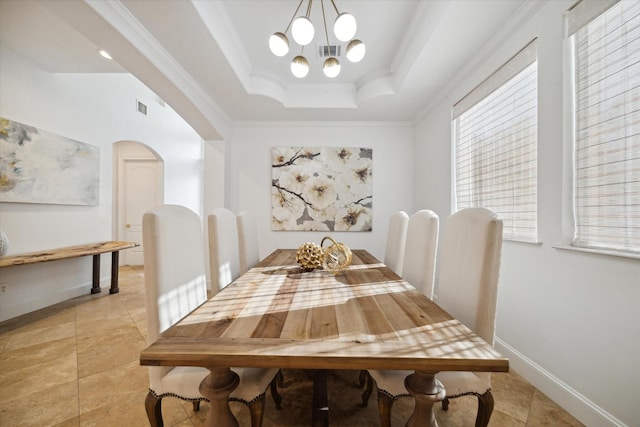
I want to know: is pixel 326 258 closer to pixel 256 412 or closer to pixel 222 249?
pixel 222 249

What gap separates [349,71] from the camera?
314 centimetres

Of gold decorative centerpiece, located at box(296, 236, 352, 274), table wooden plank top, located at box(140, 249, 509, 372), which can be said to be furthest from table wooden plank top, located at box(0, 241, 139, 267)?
gold decorative centerpiece, located at box(296, 236, 352, 274)

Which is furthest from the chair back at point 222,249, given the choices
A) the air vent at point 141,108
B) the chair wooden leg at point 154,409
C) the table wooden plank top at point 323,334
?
the air vent at point 141,108

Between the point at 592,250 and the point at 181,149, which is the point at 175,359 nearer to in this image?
the point at 592,250

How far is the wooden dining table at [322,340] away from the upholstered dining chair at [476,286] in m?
0.21

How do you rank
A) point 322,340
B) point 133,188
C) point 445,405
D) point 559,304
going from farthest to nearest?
point 133,188 → point 559,304 → point 445,405 → point 322,340

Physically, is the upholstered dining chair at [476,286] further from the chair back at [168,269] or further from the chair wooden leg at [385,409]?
the chair back at [168,269]

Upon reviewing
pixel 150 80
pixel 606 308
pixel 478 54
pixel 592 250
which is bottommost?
pixel 606 308

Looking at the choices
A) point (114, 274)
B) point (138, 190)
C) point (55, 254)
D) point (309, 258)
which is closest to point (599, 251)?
point (309, 258)

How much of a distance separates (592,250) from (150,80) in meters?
3.59

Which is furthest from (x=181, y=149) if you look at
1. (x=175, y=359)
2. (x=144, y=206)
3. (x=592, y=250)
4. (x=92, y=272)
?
(x=592, y=250)

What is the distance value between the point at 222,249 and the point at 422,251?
1298 millimetres

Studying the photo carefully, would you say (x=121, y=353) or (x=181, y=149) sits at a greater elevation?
→ (x=181, y=149)

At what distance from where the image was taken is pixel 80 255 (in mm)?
2916
